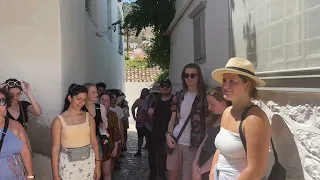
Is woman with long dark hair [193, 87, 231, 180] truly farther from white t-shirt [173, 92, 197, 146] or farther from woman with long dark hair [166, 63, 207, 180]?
white t-shirt [173, 92, 197, 146]

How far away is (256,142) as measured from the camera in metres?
2.21

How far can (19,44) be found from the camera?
4895 millimetres

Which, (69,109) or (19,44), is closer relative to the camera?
(69,109)

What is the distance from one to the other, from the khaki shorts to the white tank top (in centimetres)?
163

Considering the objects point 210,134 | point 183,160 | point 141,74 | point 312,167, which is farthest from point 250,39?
point 141,74

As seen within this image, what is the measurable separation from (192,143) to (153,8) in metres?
7.15

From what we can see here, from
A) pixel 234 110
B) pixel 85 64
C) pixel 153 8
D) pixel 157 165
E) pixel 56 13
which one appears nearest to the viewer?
pixel 234 110

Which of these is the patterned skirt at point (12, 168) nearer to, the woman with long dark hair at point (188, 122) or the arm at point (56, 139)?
the arm at point (56, 139)

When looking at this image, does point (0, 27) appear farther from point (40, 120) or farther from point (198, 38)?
point (198, 38)

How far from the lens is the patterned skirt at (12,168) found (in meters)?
3.40

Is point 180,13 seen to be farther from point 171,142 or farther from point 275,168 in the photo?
point 275,168

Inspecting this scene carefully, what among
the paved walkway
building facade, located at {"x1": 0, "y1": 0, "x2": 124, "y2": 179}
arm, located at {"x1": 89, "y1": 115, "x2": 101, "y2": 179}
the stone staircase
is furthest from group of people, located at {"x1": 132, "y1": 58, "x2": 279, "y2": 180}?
the stone staircase

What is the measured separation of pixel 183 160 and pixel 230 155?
1974mm

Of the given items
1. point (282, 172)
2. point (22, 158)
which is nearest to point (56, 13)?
point (22, 158)
